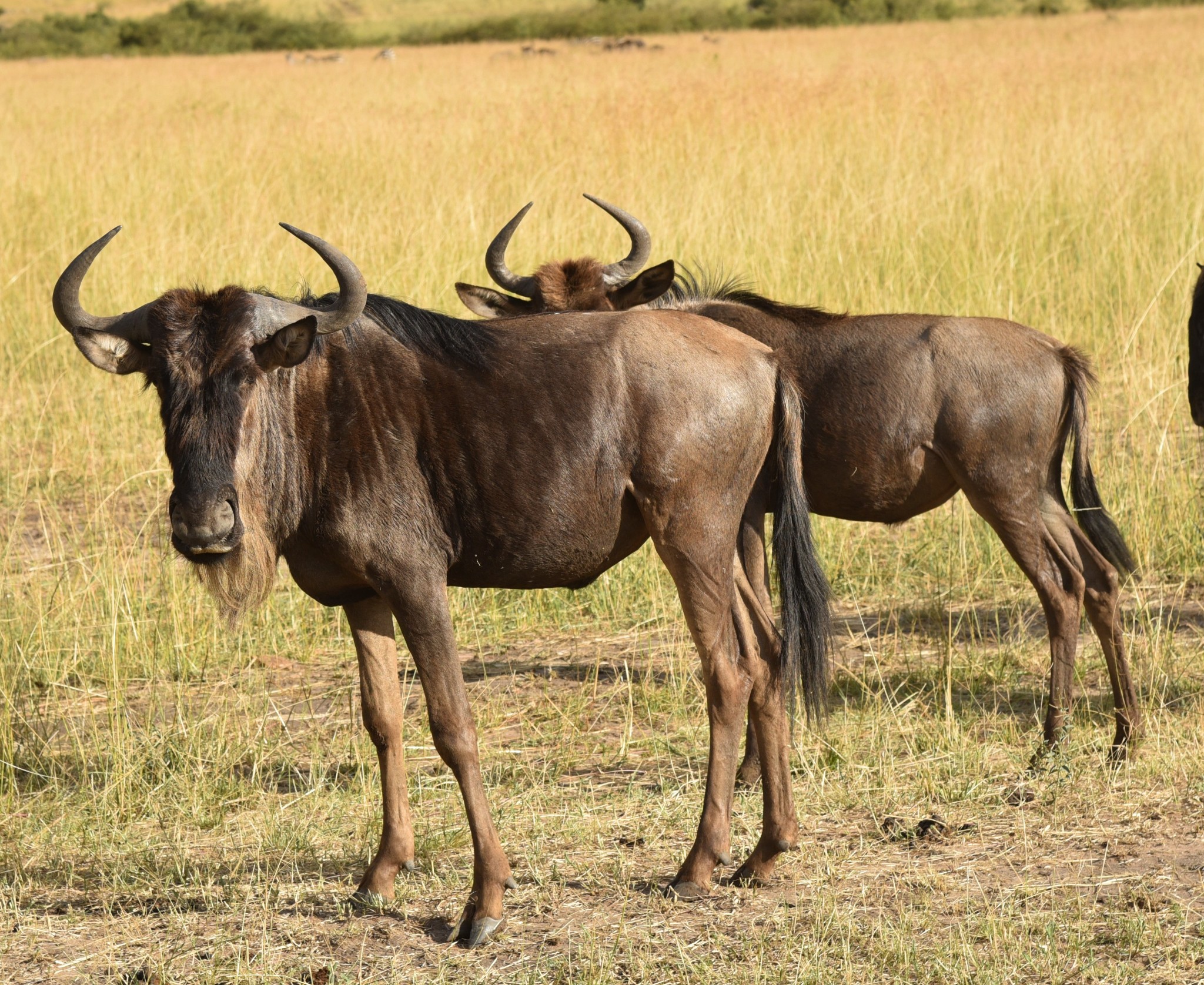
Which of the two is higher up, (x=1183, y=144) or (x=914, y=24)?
(x=914, y=24)

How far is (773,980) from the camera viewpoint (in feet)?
11.1

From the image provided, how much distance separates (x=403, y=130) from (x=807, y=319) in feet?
33.7

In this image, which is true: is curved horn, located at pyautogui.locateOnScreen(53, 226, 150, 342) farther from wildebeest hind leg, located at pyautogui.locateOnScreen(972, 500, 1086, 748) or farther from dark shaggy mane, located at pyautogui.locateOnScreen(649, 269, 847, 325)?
wildebeest hind leg, located at pyautogui.locateOnScreen(972, 500, 1086, 748)

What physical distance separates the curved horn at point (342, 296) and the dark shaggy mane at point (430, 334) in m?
0.27

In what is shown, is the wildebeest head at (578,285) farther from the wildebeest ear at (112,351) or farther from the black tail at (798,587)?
the wildebeest ear at (112,351)

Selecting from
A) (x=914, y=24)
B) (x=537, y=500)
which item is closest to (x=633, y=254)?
(x=537, y=500)

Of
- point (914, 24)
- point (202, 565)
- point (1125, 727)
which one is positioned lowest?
point (1125, 727)

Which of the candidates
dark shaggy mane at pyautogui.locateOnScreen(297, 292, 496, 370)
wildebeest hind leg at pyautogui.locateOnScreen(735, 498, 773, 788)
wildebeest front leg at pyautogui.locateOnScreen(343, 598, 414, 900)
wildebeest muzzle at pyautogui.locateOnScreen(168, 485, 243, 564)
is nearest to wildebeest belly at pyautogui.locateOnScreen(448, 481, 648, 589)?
wildebeest front leg at pyautogui.locateOnScreen(343, 598, 414, 900)

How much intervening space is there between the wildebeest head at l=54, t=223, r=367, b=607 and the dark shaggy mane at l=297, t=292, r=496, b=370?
273 mm

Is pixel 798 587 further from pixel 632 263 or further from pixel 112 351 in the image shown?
pixel 632 263

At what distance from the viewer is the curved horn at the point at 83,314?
367cm

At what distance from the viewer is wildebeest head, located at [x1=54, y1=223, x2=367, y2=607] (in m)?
3.47

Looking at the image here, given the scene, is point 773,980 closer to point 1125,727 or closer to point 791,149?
point 1125,727

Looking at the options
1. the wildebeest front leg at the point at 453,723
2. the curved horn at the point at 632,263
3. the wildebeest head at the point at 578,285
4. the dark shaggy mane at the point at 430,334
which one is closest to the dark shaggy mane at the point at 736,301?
the wildebeest head at the point at 578,285
